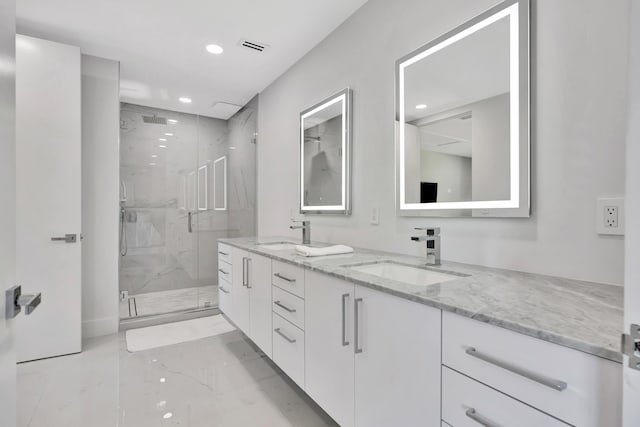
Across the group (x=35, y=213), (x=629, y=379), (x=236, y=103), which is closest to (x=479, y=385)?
(x=629, y=379)

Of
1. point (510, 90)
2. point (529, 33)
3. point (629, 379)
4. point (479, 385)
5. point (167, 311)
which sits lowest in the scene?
point (167, 311)

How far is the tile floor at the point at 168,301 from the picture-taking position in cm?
337

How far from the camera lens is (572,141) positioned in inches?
45.6

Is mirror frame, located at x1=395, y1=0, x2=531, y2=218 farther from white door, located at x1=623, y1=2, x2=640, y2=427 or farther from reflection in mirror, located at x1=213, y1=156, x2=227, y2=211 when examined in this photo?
reflection in mirror, located at x1=213, y1=156, x2=227, y2=211

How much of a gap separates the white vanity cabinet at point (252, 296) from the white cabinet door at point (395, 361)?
91cm

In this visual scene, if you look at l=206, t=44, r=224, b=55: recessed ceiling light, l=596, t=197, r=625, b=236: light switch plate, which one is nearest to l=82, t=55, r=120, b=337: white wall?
l=206, t=44, r=224, b=55: recessed ceiling light

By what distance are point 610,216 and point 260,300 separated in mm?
1823

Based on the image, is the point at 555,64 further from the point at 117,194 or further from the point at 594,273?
the point at 117,194

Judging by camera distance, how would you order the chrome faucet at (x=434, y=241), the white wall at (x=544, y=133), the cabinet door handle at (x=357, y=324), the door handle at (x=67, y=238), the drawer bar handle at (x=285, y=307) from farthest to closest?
the door handle at (x=67, y=238) < the drawer bar handle at (x=285, y=307) < the chrome faucet at (x=434, y=241) < the cabinet door handle at (x=357, y=324) < the white wall at (x=544, y=133)

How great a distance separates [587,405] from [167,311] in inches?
144

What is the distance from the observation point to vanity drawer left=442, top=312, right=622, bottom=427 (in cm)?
62

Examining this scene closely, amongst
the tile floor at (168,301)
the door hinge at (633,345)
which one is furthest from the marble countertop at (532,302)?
the tile floor at (168,301)

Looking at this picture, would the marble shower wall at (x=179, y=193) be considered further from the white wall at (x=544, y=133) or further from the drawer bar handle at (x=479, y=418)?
the drawer bar handle at (x=479, y=418)

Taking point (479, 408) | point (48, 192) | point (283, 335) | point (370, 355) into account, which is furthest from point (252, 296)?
point (48, 192)
